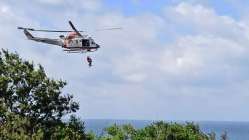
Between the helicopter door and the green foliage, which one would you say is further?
the green foliage

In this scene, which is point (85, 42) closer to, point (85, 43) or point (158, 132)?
Result: point (85, 43)

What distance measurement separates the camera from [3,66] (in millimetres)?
66562

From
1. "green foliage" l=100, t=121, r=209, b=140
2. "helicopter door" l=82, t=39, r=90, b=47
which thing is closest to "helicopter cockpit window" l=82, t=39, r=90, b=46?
"helicopter door" l=82, t=39, r=90, b=47

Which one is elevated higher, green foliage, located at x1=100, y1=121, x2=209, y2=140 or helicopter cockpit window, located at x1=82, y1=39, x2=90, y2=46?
helicopter cockpit window, located at x1=82, y1=39, x2=90, y2=46

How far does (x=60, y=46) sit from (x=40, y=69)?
6.68 m

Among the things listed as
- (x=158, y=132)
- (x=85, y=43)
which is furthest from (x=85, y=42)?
(x=158, y=132)

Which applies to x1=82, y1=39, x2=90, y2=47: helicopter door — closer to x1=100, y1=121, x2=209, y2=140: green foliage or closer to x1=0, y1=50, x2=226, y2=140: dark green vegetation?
x1=0, y1=50, x2=226, y2=140: dark green vegetation

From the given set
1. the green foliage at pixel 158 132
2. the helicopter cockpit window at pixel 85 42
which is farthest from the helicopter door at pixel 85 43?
the green foliage at pixel 158 132

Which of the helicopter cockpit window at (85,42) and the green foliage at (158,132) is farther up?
the helicopter cockpit window at (85,42)

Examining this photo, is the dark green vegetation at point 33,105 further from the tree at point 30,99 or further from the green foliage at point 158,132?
the green foliage at point 158,132

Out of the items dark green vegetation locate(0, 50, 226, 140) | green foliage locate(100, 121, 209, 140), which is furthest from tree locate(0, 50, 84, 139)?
green foliage locate(100, 121, 209, 140)

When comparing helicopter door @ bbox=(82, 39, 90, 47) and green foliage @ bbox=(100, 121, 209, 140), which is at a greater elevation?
helicopter door @ bbox=(82, 39, 90, 47)

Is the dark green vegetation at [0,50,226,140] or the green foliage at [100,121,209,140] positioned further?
the green foliage at [100,121,209,140]

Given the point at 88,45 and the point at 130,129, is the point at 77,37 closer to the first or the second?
the point at 88,45
